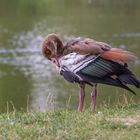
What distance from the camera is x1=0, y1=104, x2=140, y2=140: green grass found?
6473 mm

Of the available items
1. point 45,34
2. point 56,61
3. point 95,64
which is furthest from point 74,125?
point 45,34

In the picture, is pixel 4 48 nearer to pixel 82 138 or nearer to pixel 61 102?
pixel 61 102

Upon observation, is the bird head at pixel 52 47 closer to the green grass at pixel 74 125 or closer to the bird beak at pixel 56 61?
the bird beak at pixel 56 61

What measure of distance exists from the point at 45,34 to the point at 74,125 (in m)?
36.4

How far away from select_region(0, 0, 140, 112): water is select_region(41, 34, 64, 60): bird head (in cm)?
187

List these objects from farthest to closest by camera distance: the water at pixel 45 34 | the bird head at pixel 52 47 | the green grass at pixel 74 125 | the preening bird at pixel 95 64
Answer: the water at pixel 45 34, the bird head at pixel 52 47, the preening bird at pixel 95 64, the green grass at pixel 74 125

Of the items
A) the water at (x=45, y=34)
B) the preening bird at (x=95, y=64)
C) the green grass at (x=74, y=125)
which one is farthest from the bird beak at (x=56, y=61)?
the water at (x=45, y=34)

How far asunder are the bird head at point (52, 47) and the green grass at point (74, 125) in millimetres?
1073

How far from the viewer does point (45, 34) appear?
4312cm

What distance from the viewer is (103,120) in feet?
23.5

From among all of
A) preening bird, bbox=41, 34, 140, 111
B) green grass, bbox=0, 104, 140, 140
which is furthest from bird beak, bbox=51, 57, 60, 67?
green grass, bbox=0, 104, 140, 140

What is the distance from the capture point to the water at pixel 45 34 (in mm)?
21438

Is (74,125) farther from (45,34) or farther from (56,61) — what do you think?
(45,34)

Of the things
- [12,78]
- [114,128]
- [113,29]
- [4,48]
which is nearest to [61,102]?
[12,78]
